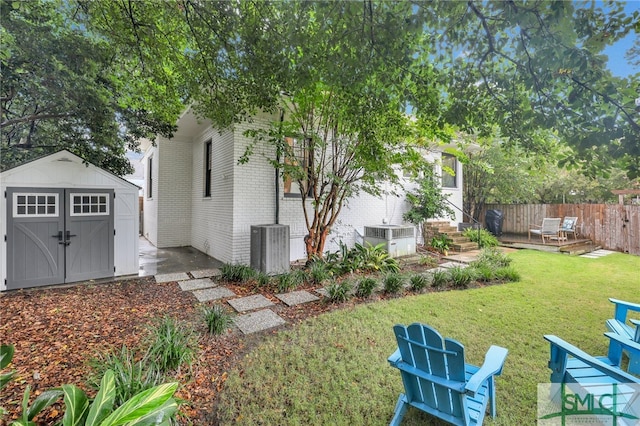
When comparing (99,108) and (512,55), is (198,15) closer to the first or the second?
(99,108)

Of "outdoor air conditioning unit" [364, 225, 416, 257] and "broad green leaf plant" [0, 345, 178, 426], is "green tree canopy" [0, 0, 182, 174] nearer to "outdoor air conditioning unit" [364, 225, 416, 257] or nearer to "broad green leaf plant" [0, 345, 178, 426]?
"broad green leaf plant" [0, 345, 178, 426]

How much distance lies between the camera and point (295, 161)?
6.71 metres

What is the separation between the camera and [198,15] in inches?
145

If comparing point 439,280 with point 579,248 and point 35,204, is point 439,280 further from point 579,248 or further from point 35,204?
point 579,248

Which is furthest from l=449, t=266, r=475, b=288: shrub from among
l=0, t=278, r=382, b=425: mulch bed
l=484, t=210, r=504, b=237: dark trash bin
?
l=484, t=210, r=504, b=237: dark trash bin

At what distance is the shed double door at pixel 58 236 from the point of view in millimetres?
5164

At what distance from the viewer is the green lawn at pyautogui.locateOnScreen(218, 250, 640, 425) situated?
7.69 ft

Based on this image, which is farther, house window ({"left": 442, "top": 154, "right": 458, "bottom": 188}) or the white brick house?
house window ({"left": 442, "top": 154, "right": 458, "bottom": 188})

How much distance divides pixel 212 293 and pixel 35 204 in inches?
147

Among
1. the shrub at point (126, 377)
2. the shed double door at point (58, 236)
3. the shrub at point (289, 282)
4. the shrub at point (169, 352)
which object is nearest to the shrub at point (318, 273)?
the shrub at point (289, 282)

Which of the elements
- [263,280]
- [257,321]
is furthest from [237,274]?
[257,321]

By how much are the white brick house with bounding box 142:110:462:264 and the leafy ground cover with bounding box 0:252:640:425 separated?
2.28 meters

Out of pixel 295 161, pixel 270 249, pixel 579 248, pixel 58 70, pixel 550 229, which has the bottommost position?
pixel 579 248

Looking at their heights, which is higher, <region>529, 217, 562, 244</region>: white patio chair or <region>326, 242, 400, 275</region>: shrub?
<region>529, 217, 562, 244</region>: white patio chair
